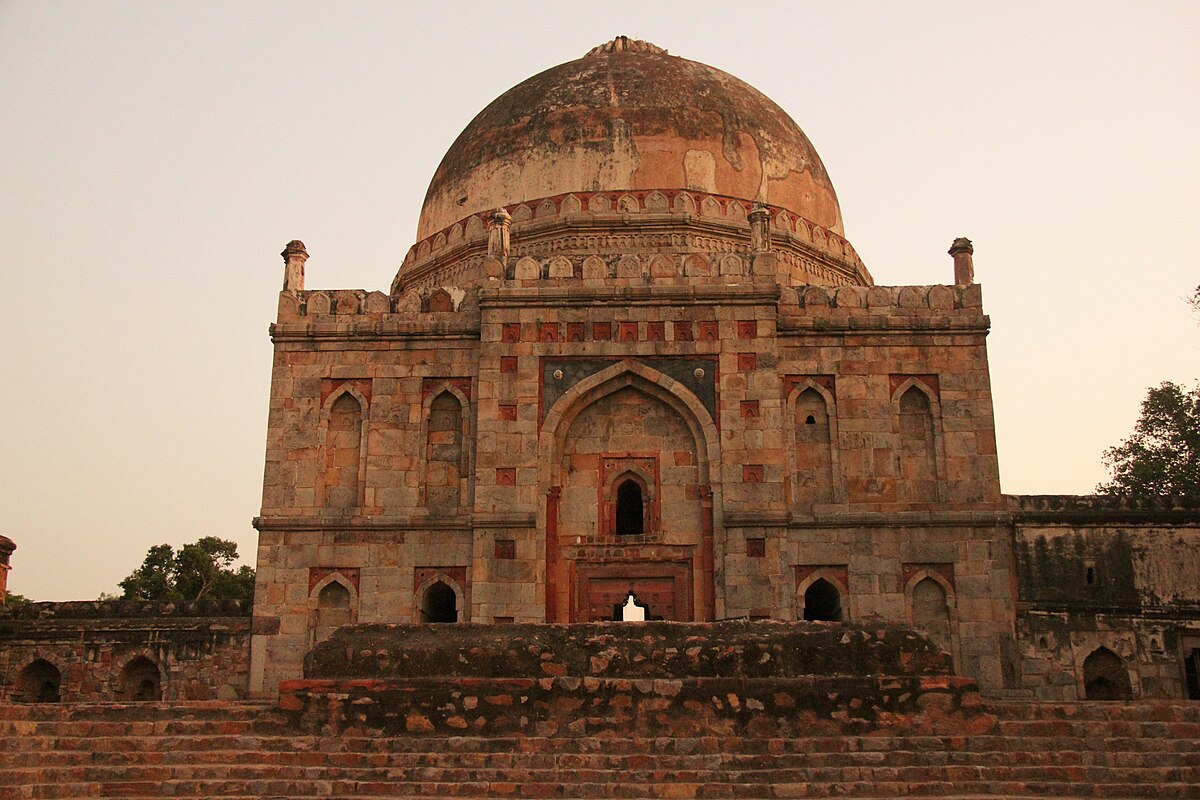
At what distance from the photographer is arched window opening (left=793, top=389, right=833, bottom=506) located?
16.3 m

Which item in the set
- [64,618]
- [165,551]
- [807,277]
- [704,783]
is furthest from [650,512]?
[165,551]

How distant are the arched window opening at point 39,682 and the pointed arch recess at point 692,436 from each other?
8.34 meters

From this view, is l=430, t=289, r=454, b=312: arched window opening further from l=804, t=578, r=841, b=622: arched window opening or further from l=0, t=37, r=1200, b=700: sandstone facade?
l=804, t=578, r=841, b=622: arched window opening

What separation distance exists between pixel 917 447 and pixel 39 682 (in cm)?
1354

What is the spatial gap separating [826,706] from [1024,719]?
1743 mm

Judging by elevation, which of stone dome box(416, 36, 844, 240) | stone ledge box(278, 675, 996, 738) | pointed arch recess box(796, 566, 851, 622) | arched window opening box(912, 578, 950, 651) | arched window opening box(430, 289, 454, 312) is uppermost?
stone dome box(416, 36, 844, 240)

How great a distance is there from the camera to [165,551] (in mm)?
34281

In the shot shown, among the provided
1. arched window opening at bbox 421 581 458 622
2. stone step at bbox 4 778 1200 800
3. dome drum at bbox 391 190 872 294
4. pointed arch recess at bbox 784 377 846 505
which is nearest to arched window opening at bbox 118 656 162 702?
arched window opening at bbox 421 581 458 622

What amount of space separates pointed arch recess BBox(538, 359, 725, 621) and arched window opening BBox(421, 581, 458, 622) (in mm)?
1439

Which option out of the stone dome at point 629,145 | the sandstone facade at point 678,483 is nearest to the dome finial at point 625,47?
the stone dome at point 629,145

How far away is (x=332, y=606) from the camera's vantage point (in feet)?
53.3

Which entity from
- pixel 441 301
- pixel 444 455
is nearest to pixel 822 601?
pixel 444 455

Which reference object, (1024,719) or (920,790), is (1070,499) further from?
(920,790)

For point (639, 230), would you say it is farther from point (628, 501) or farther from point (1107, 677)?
point (1107, 677)
